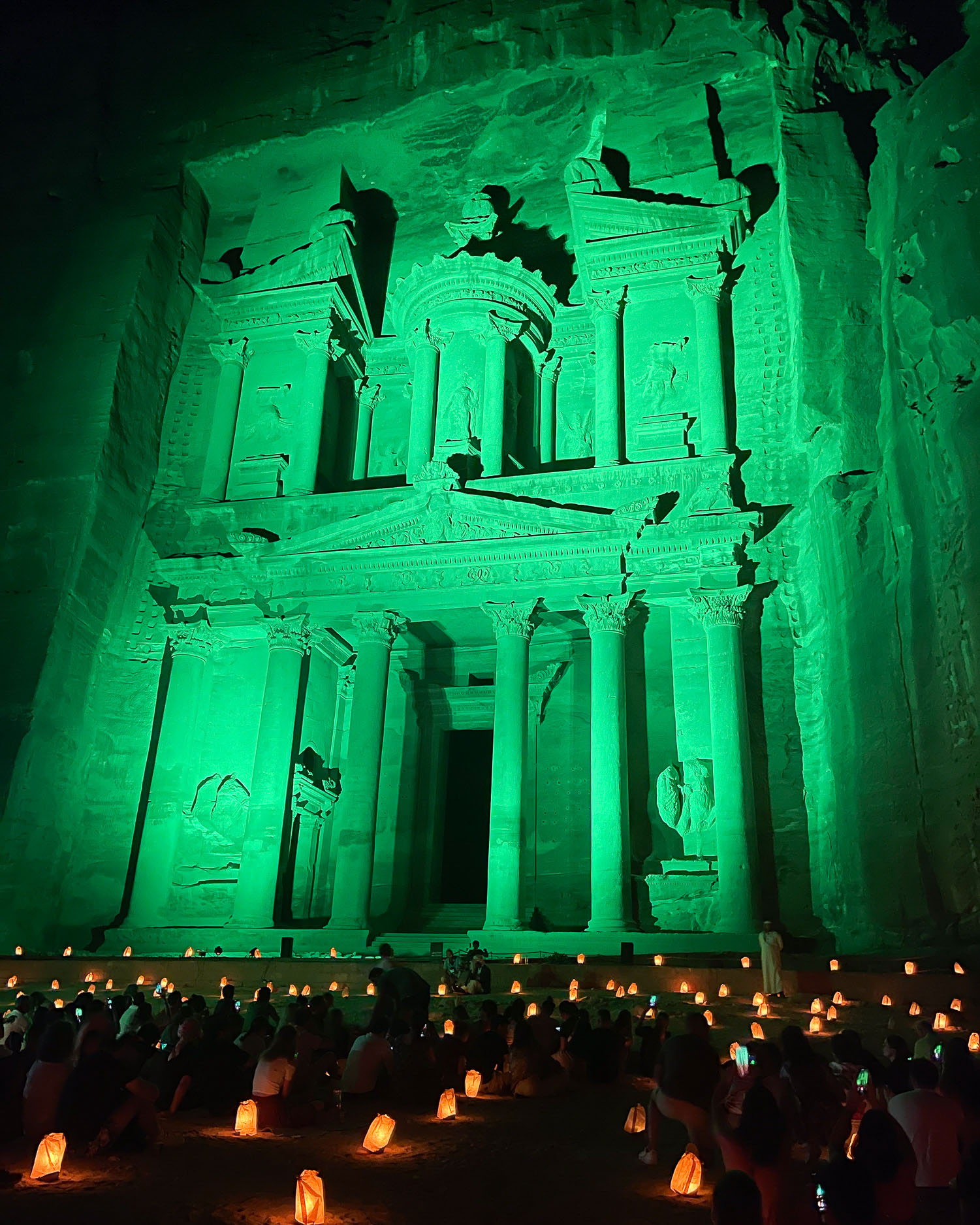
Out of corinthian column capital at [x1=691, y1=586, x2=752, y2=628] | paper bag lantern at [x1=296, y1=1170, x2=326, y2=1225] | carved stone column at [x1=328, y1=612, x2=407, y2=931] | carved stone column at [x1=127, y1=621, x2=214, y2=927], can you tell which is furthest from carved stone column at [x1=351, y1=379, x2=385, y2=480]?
paper bag lantern at [x1=296, y1=1170, x2=326, y2=1225]

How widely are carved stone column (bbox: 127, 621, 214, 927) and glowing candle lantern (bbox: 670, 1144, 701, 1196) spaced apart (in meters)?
18.9

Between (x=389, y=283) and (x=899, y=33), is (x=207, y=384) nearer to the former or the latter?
(x=389, y=283)

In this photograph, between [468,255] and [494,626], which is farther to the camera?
[468,255]

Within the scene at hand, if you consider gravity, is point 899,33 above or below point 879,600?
above

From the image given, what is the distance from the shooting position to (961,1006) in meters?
A: 13.1

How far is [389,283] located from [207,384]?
263 inches

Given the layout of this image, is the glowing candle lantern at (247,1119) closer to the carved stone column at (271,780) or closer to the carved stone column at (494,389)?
the carved stone column at (271,780)

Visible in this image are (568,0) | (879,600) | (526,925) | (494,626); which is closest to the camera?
(879,600)

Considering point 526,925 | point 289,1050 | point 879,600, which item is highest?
point 879,600

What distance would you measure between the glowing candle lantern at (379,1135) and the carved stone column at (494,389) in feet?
65.0

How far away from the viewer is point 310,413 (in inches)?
1103

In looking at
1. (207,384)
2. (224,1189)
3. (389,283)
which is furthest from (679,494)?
(224,1189)

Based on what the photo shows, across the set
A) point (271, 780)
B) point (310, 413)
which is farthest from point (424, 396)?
point (271, 780)

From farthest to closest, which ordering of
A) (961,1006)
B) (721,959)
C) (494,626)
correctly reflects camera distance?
1. (494,626)
2. (721,959)
3. (961,1006)
